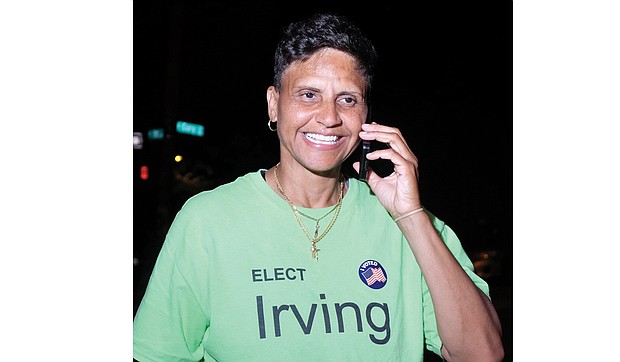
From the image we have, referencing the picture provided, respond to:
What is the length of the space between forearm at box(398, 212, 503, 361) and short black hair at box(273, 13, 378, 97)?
1.46ft

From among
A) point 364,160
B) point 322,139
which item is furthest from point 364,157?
point 322,139

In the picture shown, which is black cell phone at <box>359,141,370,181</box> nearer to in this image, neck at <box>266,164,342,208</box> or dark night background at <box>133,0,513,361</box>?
neck at <box>266,164,342,208</box>

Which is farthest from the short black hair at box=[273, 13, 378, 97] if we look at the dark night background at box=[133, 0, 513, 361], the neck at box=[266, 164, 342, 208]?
the dark night background at box=[133, 0, 513, 361]

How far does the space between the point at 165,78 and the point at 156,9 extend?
0.54 meters

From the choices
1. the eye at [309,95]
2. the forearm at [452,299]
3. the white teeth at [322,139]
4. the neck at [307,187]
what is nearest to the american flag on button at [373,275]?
the forearm at [452,299]

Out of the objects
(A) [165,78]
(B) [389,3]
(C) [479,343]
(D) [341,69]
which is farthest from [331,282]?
(A) [165,78]

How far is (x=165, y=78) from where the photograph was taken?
16.5ft

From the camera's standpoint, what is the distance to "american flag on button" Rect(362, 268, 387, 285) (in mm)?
1669

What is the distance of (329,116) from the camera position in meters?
1.62

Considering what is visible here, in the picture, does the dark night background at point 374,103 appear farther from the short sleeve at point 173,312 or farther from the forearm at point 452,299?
the short sleeve at point 173,312

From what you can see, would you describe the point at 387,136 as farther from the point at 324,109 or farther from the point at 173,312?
the point at 173,312

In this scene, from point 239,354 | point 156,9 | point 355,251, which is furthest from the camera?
point 156,9
